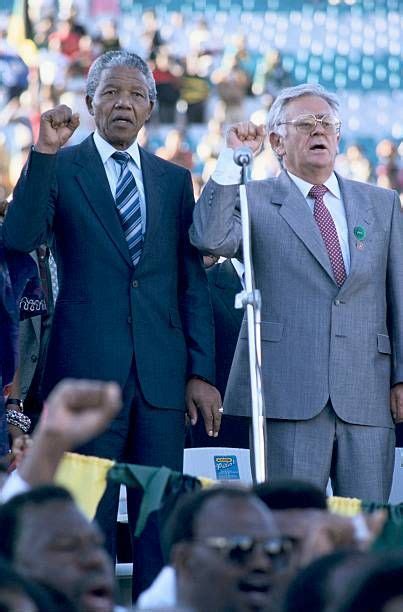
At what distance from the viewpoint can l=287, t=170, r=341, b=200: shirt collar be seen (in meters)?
6.08

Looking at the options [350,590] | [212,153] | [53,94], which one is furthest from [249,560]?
[53,94]

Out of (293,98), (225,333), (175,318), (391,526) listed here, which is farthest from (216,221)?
(225,333)

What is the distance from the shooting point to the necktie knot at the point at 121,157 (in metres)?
5.98

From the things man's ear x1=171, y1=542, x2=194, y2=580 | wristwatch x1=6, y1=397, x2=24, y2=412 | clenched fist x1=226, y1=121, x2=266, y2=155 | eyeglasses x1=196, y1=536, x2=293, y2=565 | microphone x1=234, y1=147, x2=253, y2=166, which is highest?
clenched fist x1=226, y1=121, x2=266, y2=155

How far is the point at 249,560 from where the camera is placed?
3.53m

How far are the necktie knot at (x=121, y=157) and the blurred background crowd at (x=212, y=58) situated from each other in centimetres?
803

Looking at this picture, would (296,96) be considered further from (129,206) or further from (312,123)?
(129,206)

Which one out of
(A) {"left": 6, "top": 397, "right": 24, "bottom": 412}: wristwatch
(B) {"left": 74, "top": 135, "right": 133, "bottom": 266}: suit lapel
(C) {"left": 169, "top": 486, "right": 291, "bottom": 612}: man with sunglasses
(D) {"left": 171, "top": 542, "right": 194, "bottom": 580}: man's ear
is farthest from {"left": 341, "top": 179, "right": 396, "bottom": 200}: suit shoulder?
(D) {"left": 171, "top": 542, "right": 194, "bottom": 580}: man's ear

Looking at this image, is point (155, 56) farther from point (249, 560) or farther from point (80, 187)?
point (249, 560)

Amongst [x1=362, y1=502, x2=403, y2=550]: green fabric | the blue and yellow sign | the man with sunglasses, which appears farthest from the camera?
the blue and yellow sign

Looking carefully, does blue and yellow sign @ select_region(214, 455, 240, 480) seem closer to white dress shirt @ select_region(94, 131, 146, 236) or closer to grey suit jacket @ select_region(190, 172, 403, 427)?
grey suit jacket @ select_region(190, 172, 403, 427)

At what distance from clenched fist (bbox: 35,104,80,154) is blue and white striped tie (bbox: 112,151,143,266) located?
48cm

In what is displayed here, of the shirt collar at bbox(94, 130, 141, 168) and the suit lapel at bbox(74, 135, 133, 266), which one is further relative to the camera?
the shirt collar at bbox(94, 130, 141, 168)

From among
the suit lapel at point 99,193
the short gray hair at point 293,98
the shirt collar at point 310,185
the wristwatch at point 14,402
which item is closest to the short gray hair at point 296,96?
the short gray hair at point 293,98
